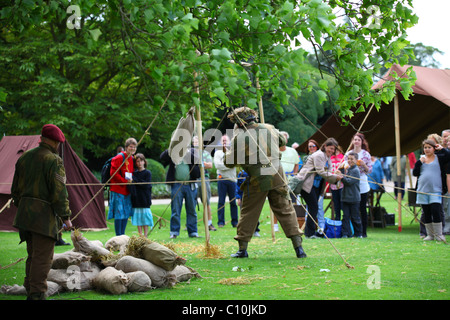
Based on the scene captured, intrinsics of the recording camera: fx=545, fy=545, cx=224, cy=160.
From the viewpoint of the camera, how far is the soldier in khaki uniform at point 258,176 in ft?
24.8

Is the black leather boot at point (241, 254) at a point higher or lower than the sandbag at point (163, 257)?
lower

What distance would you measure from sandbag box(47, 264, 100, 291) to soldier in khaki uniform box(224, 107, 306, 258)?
2.65m

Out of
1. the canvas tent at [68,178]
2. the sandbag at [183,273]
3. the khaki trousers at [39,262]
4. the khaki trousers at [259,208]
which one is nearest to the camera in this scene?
the khaki trousers at [39,262]

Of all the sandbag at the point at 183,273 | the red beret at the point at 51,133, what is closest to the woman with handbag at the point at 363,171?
the sandbag at the point at 183,273

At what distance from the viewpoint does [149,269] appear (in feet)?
18.6

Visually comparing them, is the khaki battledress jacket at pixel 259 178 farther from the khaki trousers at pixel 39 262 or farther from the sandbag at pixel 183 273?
the khaki trousers at pixel 39 262

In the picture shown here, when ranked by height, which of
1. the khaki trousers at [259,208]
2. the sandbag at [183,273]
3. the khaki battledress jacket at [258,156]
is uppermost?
the khaki battledress jacket at [258,156]

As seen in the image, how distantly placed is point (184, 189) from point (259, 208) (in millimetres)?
3279

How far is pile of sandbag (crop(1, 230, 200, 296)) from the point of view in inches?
213

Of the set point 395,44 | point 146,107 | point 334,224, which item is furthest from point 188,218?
point 146,107

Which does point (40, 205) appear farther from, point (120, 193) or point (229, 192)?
point (229, 192)

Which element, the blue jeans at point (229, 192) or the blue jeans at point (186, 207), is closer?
the blue jeans at point (186, 207)

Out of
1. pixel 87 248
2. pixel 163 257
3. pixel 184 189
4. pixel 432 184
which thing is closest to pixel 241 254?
pixel 163 257
